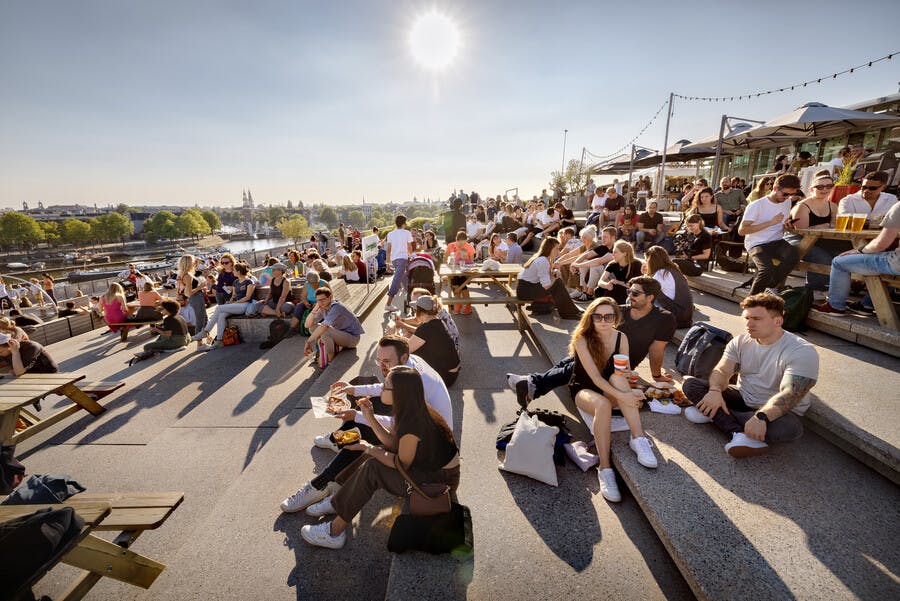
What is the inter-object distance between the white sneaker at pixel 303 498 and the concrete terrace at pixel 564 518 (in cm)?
8

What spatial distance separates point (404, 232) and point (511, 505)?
19.4 ft

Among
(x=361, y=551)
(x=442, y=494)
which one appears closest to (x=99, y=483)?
(x=361, y=551)

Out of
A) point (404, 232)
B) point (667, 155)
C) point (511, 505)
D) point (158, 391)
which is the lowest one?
point (158, 391)

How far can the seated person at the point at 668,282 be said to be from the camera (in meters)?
4.51

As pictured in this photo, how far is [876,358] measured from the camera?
366 centimetres

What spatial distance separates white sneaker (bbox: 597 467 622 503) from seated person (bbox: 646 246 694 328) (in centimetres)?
257

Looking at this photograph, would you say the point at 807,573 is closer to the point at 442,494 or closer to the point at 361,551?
the point at 442,494

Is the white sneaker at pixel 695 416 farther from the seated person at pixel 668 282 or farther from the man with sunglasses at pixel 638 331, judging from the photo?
the seated person at pixel 668 282

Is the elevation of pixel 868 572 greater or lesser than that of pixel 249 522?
greater

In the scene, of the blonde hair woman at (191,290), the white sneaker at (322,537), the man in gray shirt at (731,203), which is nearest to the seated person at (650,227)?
the man in gray shirt at (731,203)

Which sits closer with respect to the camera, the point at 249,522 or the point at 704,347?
the point at 249,522

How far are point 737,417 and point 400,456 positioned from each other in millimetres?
2688

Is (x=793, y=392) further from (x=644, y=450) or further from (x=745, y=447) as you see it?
(x=644, y=450)

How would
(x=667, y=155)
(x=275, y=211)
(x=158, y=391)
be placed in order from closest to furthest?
(x=158, y=391) → (x=667, y=155) → (x=275, y=211)
